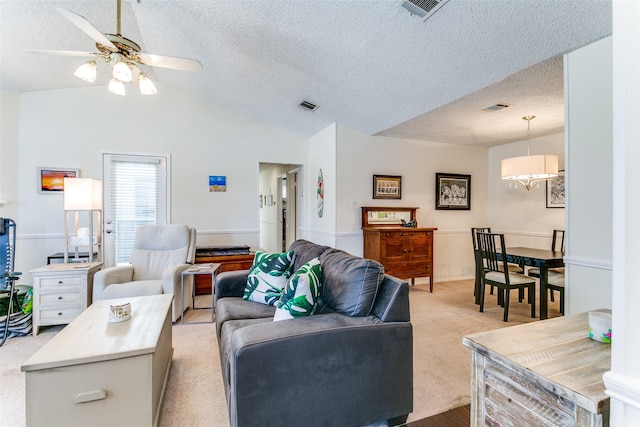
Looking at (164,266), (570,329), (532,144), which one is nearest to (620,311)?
(570,329)

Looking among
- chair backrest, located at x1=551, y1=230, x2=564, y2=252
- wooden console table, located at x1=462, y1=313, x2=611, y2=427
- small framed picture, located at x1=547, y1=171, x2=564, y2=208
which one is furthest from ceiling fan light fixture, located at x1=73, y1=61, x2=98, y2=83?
small framed picture, located at x1=547, y1=171, x2=564, y2=208

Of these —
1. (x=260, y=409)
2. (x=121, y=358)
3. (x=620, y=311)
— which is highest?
(x=620, y=311)

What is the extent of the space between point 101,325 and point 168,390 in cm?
62

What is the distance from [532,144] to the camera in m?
4.65

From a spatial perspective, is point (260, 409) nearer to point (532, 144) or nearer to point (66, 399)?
point (66, 399)

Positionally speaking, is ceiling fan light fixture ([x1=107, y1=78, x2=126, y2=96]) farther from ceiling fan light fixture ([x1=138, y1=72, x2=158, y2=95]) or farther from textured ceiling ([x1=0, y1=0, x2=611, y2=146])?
textured ceiling ([x1=0, y1=0, x2=611, y2=146])

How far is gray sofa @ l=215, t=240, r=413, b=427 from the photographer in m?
1.33

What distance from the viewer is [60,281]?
2914 millimetres

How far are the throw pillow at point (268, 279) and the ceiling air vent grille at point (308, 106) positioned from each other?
2.35 metres

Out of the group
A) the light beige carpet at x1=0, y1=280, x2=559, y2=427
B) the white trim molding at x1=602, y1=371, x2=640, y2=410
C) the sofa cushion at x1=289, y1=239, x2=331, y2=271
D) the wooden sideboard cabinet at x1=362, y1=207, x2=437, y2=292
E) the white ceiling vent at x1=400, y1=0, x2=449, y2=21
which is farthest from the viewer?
the wooden sideboard cabinet at x1=362, y1=207, x2=437, y2=292

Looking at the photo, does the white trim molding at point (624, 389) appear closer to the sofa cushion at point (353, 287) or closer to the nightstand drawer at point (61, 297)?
the sofa cushion at point (353, 287)

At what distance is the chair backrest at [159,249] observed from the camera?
3.49 meters

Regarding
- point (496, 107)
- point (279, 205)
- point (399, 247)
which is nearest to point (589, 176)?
point (496, 107)

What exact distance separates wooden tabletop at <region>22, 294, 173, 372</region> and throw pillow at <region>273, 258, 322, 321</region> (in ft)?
2.23
